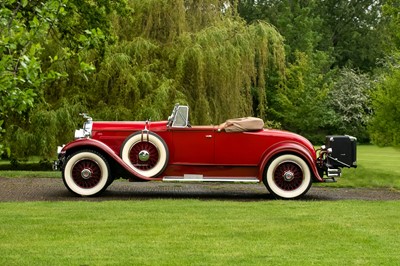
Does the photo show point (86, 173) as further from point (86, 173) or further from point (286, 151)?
point (286, 151)

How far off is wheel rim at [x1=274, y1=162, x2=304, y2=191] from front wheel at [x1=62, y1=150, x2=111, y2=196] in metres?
2.79

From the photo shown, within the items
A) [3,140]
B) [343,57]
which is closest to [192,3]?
[3,140]

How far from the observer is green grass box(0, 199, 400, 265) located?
6863 millimetres

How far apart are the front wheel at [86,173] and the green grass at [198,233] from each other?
3.38ft

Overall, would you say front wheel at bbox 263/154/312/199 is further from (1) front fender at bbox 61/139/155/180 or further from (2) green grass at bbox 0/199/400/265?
(1) front fender at bbox 61/139/155/180

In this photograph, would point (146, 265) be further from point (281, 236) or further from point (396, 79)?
point (396, 79)

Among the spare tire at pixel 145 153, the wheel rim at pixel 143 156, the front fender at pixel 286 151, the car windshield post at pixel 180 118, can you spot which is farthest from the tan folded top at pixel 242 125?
the wheel rim at pixel 143 156

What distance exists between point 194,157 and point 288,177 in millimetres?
1586

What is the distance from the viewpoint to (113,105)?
19.3 metres

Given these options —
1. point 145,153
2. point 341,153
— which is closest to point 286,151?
point 341,153

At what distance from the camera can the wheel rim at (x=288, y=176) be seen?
39.2 feet

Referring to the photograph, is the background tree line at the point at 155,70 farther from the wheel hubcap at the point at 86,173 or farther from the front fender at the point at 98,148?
the wheel hubcap at the point at 86,173

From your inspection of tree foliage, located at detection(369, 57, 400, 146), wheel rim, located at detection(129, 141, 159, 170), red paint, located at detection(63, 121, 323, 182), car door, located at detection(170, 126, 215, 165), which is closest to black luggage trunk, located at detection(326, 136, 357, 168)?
red paint, located at detection(63, 121, 323, 182)

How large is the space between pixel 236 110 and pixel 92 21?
501cm
